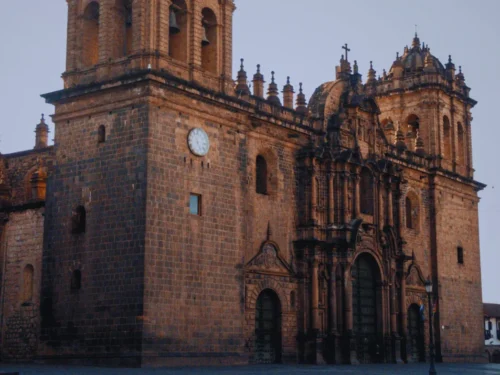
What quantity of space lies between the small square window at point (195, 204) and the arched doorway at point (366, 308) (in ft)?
30.6

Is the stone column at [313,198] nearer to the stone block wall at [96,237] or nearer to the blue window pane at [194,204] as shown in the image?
the blue window pane at [194,204]

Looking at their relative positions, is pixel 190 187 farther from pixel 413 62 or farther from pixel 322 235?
pixel 413 62

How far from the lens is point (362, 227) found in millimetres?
34438

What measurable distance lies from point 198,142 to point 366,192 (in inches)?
411

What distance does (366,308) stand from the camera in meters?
35.2

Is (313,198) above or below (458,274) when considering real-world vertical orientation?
above

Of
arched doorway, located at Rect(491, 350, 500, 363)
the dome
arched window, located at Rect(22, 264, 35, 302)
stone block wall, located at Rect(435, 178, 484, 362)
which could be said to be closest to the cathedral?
arched window, located at Rect(22, 264, 35, 302)

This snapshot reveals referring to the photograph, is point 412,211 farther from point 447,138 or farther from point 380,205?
point 447,138

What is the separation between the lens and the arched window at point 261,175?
1241 inches

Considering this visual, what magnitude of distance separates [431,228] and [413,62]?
864 centimetres

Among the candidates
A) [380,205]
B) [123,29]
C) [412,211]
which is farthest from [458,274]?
[123,29]

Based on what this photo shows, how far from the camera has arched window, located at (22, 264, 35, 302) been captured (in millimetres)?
30359

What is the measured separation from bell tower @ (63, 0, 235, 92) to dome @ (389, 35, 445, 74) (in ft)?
50.6

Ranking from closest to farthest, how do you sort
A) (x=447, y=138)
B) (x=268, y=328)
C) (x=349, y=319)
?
(x=268, y=328)
(x=349, y=319)
(x=447, y=138)
